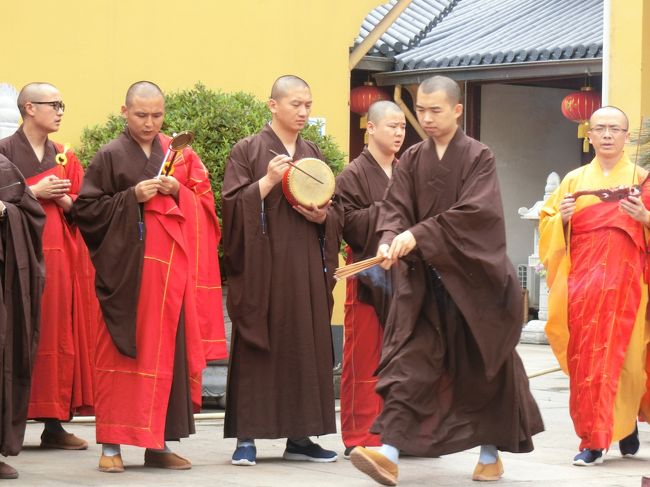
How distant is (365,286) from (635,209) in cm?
143

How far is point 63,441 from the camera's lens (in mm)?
7660

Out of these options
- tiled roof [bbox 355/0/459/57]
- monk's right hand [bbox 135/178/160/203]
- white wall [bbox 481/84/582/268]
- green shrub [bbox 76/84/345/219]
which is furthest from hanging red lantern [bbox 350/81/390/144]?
monk's right hand [bbox 135/178/160/203]

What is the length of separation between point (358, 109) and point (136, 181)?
9743 millimetres

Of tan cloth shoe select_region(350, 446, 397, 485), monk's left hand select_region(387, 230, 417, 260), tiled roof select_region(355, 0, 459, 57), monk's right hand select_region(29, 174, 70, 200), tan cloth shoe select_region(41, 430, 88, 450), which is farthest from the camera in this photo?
tiled roof select_region(355, 0, 459, 57)

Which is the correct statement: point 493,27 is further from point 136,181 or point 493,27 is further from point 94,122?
point 136,181

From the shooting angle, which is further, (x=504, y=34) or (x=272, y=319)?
(x=504, y=34)

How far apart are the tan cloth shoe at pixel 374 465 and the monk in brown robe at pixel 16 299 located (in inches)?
61.3

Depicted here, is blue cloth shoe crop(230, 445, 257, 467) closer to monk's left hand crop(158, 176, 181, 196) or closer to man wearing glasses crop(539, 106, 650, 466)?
monk's left hand crop(158, 176, 181, 196)

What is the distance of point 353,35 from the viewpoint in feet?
49.6

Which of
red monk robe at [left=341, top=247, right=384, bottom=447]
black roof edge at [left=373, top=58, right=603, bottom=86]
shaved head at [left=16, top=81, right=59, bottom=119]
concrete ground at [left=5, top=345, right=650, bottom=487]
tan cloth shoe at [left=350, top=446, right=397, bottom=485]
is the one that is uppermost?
black roof edge at [left=373, top=58, right=603, bottom=86]

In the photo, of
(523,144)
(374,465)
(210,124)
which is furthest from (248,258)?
(523,144)

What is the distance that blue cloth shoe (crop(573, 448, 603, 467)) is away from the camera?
7273 millimetres

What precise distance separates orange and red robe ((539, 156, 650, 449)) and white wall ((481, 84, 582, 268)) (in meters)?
9.76

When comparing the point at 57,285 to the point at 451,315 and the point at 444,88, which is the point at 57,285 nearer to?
the point at 451,315
